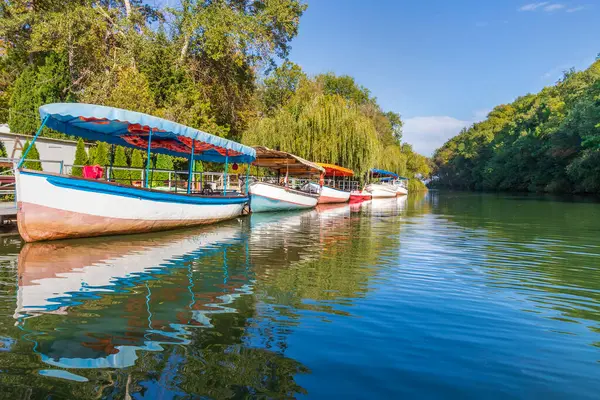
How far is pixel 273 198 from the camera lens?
68.2 feet

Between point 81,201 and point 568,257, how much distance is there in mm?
11130

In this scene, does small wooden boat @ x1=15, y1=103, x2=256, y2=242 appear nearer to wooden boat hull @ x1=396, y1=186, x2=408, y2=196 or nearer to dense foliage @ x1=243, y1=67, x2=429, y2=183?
dense foliage @ x1=243, y1=67, x2=429, y2=183

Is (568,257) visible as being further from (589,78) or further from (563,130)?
(589,78)

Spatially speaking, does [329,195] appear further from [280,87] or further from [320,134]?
[280,87]

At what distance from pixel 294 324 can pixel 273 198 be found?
1647cm

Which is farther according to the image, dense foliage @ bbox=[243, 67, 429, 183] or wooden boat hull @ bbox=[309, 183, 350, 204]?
dense foliage @ bbox=[243, 67, 429, 183]

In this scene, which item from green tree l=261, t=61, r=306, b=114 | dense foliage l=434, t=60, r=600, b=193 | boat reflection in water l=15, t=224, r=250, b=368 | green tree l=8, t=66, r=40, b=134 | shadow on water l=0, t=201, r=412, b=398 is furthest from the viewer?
green tree l=261, t=61, r=306, b=114

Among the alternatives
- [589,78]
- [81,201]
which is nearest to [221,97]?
[81,201]

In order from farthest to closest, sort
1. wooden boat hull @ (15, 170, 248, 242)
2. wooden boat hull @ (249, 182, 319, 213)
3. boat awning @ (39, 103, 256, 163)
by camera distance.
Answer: wooden boat hull @ (249, 182, 319, 213) < boat awning @ (39, 103, 256, 163) < wooden boat hull @ (15, 170, 248, 242)

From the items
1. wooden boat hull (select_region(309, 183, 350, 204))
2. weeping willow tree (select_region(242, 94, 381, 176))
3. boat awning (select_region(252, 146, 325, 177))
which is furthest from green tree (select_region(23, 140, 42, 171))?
wooden boat hull (select_region(309, 183, 350, 204))

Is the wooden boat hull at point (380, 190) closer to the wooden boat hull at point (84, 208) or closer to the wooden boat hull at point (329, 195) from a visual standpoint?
the wooden boat hull at point (329, 195)

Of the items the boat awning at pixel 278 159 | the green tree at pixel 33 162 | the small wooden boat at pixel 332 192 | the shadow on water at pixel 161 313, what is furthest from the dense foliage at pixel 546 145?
the green tree at pixel 33 162

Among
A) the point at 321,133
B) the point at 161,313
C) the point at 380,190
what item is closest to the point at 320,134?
the point at 321,133

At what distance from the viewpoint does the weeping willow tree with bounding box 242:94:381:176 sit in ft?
95.9
